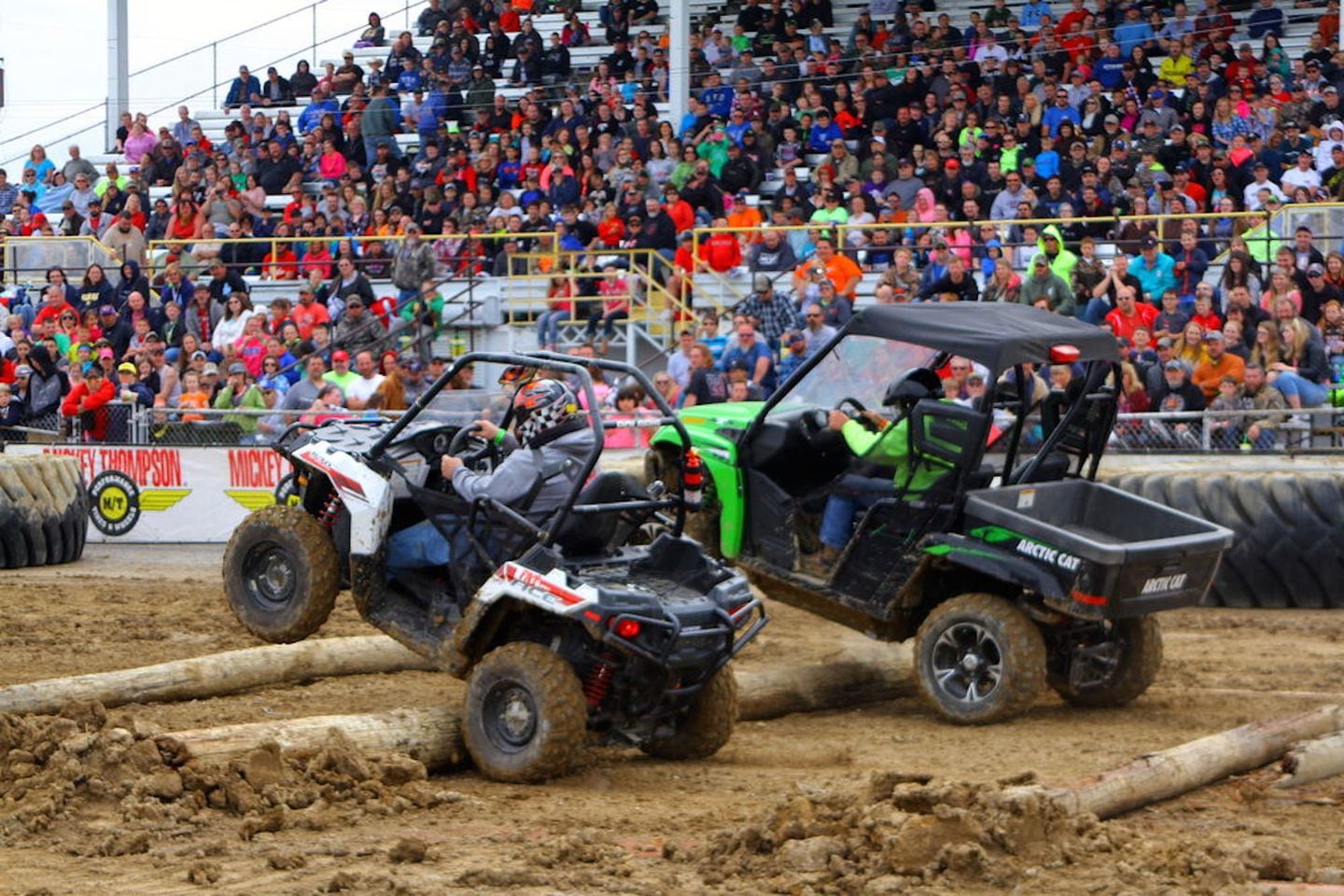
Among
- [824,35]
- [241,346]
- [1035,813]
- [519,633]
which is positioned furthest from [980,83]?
[1035,813]

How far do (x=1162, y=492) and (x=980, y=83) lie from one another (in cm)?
1146

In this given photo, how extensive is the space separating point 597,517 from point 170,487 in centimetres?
1060

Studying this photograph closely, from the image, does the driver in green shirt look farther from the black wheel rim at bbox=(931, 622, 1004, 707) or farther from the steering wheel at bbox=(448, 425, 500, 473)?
the steering wheel at bbox=(448, 425, 500, 473)

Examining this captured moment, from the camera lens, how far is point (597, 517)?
348 inches

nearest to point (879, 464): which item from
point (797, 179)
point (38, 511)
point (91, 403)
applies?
point (38, 511)

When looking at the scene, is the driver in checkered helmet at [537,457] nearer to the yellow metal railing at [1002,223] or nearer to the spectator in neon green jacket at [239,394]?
the spectator in neon green jacket at [239,394]

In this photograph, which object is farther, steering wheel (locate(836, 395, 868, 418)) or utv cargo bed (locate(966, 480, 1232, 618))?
steering wheel (locate(836, 395, 868, 418))

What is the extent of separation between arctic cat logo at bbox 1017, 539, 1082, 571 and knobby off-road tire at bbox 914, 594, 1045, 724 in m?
0.32

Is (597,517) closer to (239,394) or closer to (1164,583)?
(1164,583)

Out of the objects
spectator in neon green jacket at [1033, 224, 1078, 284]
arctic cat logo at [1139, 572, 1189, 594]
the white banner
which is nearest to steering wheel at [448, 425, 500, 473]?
arctic cat logo at [1139, 572, 1189, 594]

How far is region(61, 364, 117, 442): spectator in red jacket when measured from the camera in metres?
19.3

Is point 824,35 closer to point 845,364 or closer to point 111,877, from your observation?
point 845,364

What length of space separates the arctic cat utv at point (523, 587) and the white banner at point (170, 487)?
8550 millimetres

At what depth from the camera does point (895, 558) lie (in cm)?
1054
